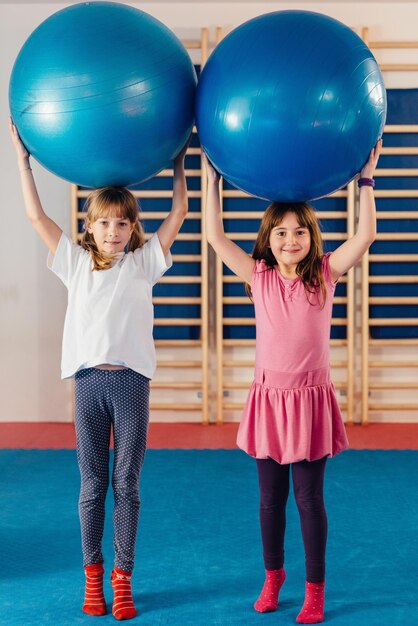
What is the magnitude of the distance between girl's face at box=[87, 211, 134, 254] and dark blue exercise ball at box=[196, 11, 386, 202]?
34cm

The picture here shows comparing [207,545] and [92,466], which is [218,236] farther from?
[207,545]

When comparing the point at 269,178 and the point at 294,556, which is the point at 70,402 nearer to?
the point at 294,556

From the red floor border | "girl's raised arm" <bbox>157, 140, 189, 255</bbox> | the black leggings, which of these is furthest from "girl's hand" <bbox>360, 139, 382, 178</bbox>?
the red floor border

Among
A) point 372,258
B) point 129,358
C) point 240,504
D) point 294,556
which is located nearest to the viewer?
point 129,358

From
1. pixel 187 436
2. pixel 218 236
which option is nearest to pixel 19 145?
pixel 218 236

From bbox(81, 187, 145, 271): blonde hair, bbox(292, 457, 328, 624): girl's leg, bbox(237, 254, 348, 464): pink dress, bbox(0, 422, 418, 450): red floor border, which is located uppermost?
bbox(81, 187, 145, 271): blonde hair

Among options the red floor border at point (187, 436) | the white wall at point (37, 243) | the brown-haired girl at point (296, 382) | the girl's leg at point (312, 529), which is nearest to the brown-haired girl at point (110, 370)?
the brown-haired girl at point (296, 382)

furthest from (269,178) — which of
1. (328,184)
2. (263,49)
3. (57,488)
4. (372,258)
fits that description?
(372,258)

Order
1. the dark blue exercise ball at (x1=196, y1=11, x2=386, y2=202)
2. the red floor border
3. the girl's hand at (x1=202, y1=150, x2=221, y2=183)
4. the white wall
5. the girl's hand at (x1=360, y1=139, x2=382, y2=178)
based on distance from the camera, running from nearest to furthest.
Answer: the dark blue exercise ball at (x1=196, y1=11, x2=386, y2=202) → the girl's hand at (x1=360, y1=139, x2=382, y2=178) → the girl's hand at (x1=202, y1=150, x2=221, y2=183) → the red floor border → the white wall

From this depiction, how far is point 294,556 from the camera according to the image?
2.61 meters

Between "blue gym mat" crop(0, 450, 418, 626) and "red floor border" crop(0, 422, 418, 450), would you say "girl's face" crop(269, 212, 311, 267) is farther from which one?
"red floor border" crop(0, 422, 418, 450)

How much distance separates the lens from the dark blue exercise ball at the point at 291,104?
6.21ft

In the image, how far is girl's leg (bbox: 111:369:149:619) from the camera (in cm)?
215

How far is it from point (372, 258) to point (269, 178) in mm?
2845
